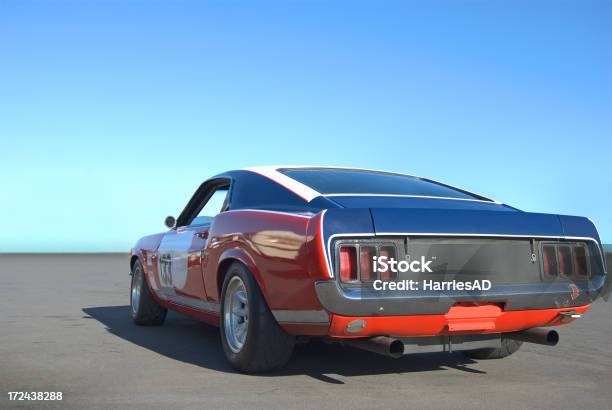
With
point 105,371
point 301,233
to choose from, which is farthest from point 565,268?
point 105,371

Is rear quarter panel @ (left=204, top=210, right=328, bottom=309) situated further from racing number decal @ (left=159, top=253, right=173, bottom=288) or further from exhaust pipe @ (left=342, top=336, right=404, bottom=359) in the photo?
racing number decal @ (left=159, top=253, right=173, bottom=288)

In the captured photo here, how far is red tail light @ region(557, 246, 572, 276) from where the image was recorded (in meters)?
4.54

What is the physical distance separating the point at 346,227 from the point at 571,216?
1.68m

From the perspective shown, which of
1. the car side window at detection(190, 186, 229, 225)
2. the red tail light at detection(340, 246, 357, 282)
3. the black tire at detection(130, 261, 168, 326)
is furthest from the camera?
the black tire at detection(130, 261, 168, 326)

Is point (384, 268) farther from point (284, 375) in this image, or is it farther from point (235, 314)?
point (235, 314)

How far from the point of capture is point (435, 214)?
13.7ft

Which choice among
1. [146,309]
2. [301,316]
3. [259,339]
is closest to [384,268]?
[301,316]

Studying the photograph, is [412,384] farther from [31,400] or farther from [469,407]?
[31,400]

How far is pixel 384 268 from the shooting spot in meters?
4.01

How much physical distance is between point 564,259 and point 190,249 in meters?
2.98

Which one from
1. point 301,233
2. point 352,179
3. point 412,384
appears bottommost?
point 412,384

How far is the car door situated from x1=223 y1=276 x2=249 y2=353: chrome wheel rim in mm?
538

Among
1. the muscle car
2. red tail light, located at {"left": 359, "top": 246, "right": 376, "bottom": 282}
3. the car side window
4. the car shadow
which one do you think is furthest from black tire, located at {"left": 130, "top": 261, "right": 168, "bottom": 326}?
red tail light, located at {"left": 359, "top": 246, "right": 376, "bottom": 282}

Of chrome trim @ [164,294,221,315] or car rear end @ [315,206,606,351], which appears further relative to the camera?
chrome trim @ [164,294,221,315]
